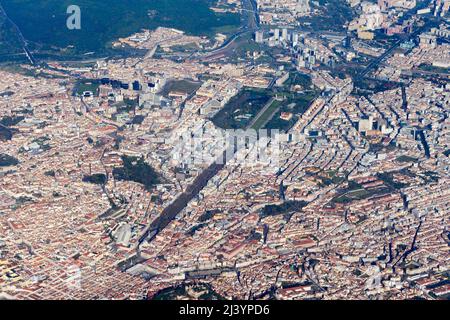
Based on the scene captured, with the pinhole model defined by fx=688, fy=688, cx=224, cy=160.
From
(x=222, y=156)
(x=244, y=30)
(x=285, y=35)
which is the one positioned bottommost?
(x=244, y=30)

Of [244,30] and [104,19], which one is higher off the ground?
[104,19]

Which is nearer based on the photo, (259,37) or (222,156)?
(222,156)

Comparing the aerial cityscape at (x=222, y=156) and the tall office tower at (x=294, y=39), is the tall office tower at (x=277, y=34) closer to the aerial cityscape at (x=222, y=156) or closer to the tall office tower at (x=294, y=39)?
the aerial cityscape at (x=222, y=156)

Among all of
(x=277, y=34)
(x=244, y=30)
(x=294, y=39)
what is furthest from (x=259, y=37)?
(x=244, y=30)

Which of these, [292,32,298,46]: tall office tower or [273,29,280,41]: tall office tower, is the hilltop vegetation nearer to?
[273,29,280,41]: tall office tower

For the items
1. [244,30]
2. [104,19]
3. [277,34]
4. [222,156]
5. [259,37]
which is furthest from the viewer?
[104,19]

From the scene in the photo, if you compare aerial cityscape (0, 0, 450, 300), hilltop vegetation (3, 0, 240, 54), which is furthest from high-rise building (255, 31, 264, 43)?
hilltop vegetation (3, 0, 240, 54)

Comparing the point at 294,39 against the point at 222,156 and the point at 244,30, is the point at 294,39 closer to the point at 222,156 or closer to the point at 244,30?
the point at 244,30

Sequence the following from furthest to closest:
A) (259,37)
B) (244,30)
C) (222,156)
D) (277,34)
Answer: (244,30)
(277,34)
(259,37)
(222,156)

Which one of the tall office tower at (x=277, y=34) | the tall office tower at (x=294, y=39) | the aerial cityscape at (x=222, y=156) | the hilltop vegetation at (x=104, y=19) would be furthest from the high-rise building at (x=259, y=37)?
the hilltop vegetation at (x=104, y=19)
